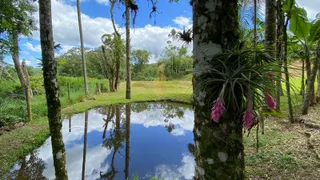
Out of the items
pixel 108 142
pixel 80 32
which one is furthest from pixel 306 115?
pixel 80 32

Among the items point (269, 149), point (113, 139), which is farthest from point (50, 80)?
point (269, 149)

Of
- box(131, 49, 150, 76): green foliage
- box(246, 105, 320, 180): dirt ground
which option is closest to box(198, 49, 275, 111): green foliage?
box(246, 105, 320, 180): dirt ground

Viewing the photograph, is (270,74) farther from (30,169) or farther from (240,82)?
(30,169)

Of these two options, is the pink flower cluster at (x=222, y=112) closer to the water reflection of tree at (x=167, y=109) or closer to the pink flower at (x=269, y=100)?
the pink flower at (x=269, y=100)

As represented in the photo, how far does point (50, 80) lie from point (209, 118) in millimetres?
2400

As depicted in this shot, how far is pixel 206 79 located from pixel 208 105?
0.49 ft

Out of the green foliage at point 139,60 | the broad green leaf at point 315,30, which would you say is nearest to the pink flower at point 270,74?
the broad green leaf at point 315,30

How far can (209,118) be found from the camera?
109 centimetres

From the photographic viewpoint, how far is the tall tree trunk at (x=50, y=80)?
2578mm

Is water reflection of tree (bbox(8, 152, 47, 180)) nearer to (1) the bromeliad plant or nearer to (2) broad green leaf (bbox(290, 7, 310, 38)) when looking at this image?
(1) the bromeliad plant

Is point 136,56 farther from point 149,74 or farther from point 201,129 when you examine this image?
point 201,129

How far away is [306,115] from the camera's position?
212 inches

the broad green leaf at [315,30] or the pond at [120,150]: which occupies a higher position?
the broad green leaf at [315,30]

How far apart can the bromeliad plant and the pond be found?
300 centimetres
